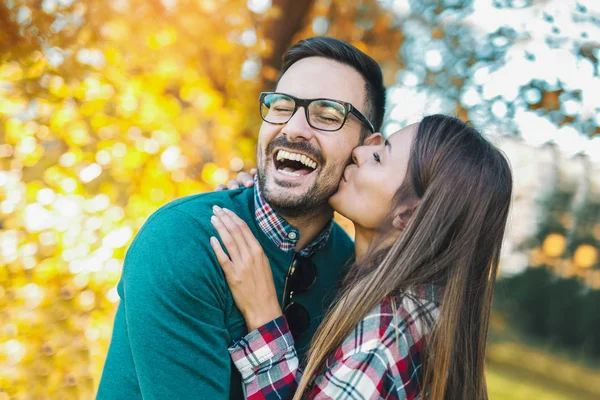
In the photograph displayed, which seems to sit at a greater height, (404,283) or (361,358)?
(404,283)

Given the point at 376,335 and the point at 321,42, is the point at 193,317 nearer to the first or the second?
the point at 376,335

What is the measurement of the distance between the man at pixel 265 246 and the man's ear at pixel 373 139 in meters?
0.03

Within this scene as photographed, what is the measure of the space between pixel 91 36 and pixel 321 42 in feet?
5.68

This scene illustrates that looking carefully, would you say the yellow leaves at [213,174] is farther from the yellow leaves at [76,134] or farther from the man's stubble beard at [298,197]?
the man's stubble beard at [298,197]

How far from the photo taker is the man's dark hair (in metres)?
2.28

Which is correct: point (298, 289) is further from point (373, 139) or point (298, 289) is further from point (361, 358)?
point (373, 139)

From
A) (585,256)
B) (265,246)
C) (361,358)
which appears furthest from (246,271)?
(585,256)

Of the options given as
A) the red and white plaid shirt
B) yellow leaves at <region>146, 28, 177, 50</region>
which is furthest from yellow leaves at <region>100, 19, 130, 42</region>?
the red and white plaid shirt

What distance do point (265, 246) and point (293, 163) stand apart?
39 centimetres

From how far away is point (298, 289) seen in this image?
208 centimetres

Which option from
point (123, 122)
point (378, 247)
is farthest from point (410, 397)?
point (123, 122)

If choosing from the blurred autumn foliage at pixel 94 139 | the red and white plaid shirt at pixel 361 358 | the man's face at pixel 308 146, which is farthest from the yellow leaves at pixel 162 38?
the red and white plaid shirt at pixel 361 358

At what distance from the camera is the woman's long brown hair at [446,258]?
1.75 m

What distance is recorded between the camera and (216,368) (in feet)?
5.45
